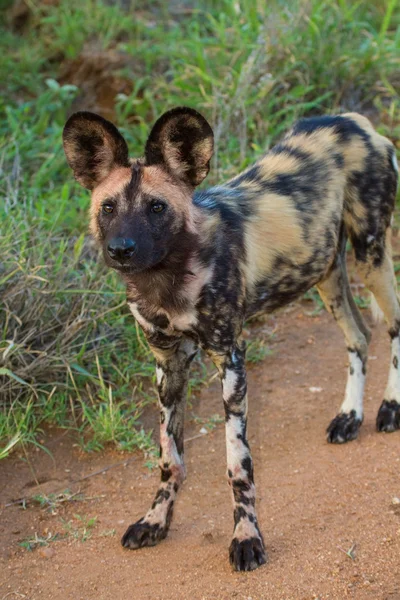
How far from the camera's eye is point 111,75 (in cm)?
614

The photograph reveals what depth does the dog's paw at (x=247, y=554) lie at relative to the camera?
8.86 ft

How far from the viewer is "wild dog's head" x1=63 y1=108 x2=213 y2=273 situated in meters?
2.63

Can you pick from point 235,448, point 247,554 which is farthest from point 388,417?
point 247,554

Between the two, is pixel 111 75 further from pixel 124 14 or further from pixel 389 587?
pixel 389 587

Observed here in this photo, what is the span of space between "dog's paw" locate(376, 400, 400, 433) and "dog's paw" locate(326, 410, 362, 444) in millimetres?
85

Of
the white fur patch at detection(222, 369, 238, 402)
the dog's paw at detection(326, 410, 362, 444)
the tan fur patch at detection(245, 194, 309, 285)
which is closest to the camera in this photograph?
the white fur patch at detection(222, 369, 238, 402)

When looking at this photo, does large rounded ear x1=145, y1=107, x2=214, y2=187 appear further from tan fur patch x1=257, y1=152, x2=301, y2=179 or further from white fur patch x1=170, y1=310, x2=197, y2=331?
tan fur patch x1=257, y1=152, x2=301, y2=179

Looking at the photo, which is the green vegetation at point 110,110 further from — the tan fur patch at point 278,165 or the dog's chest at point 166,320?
the tan fur patch at point 278,165

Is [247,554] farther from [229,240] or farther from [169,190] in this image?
[169,190]

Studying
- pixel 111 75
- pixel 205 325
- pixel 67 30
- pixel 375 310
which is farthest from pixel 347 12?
pixel 205 325

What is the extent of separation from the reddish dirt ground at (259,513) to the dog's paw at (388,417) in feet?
0.13

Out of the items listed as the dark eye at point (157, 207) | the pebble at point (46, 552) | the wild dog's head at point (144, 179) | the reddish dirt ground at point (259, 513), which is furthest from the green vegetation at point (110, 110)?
the dark eye at point (157, 207)

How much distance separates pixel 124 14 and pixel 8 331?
3824mm

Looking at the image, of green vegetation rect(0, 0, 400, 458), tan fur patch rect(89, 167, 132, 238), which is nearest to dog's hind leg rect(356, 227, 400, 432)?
green vegetation rect(0, 0, 400, 458)
